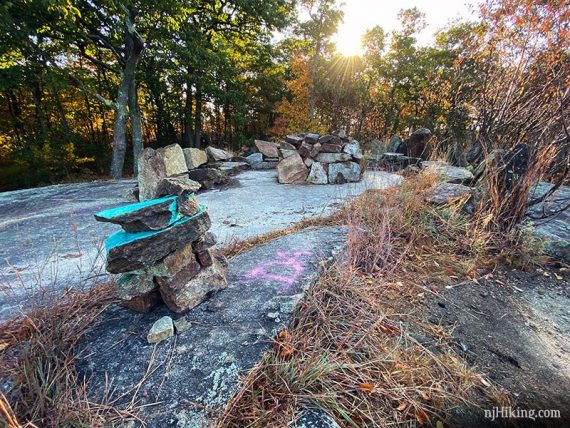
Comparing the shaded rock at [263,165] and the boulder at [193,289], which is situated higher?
the shaded rock at [263,165]

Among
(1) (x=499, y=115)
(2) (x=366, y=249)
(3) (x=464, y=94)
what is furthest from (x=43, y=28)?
(3) (x=464, y=94)

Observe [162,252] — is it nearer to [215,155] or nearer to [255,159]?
[215,155]

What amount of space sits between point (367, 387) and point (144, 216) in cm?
134

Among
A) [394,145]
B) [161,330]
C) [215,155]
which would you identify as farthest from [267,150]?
[161,330]

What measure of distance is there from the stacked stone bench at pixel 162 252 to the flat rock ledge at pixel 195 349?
98 millimetres

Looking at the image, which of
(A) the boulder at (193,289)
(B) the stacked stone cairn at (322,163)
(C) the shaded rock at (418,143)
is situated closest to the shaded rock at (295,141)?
(B) the stacked stone cairn at (322,163)

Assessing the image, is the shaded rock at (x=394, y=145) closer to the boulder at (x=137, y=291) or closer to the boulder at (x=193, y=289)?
the boulder at (x=193, y=289)

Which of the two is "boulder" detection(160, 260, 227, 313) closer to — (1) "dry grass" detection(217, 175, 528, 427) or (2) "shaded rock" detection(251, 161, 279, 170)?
→ (1) "dry grass" detection(217, 175, 528, 427)

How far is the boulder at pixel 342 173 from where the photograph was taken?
220 inches

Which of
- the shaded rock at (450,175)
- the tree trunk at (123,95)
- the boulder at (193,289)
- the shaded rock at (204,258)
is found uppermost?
the tree trunk at (123,95)

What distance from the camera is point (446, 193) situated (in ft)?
9.78

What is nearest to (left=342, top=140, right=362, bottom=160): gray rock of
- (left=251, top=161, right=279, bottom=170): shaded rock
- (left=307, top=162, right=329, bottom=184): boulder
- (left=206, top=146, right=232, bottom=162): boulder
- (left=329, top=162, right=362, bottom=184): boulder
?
(left=329, top=162, right=362, bottom=184): boulder

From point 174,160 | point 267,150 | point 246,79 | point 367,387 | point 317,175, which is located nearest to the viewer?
point 367,387

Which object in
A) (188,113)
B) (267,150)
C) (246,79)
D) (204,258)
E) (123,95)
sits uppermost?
(246,79)
